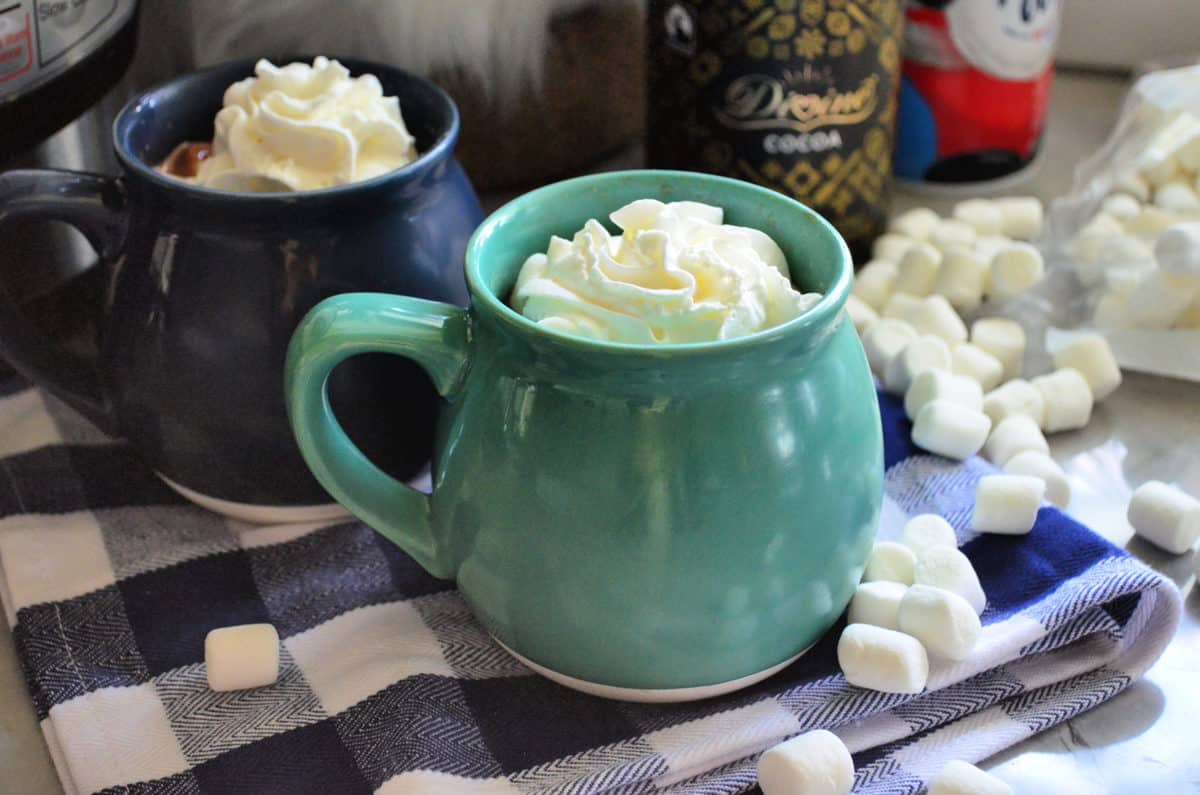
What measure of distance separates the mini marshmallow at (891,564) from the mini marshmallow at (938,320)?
209 millimetres

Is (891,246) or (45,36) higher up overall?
(45,36)

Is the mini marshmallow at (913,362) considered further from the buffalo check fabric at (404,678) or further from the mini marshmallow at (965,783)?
the mini marshmallow at (965,783)

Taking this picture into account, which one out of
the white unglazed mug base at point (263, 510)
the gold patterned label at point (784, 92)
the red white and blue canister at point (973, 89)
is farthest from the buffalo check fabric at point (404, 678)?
the red white and blue canister at point (973, 89)

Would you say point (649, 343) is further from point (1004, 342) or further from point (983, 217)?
point (983, 217)

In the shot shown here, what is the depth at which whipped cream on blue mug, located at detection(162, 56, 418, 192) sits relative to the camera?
588mm

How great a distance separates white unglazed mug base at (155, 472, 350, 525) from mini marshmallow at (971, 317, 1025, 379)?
37cm

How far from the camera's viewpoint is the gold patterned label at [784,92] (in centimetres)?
73

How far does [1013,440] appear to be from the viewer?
66 cm

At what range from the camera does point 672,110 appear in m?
0.79

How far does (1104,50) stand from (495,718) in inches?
30.4

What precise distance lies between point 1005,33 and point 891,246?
16cm

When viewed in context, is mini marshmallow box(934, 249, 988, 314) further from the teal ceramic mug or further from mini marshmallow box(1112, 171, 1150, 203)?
the teal ceramic mug

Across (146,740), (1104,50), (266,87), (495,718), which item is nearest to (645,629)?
(495,718)

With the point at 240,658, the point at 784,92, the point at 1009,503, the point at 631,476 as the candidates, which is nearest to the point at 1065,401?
the point at 1009,503
